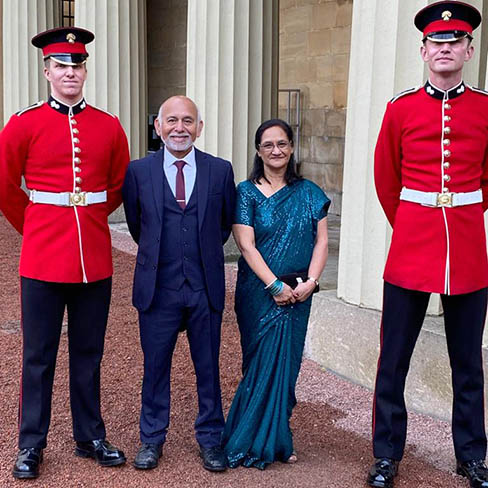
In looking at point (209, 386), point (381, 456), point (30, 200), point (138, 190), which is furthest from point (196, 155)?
point (381, 456)

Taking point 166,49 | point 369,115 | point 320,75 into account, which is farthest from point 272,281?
point 166,49

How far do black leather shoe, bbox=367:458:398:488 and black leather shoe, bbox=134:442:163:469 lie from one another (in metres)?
0.95

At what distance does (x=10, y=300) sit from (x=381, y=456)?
4463mm

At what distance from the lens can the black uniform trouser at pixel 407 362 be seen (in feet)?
10.9

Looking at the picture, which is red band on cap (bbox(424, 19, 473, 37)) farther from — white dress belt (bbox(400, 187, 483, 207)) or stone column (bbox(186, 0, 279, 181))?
stone column (bbox(186, 0, 279, 181))

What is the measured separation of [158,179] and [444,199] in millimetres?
1198

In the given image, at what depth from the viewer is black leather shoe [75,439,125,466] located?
11.8ft

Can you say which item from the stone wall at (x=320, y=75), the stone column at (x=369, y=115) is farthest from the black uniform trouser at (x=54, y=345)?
the stone wall at (x=320, y=75)

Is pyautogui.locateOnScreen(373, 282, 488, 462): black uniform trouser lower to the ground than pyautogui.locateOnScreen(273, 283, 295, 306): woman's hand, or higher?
lower

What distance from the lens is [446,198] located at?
10.6ft

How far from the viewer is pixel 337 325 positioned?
193 inches

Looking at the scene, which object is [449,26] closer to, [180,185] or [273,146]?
[273,146]

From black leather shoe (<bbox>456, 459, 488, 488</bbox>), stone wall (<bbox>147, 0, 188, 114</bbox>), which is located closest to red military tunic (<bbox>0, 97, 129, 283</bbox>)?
black leather shoe (<bbox>456, 459, 488, 488</bbox>)

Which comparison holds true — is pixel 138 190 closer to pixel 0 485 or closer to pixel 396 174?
pixel 396 174
